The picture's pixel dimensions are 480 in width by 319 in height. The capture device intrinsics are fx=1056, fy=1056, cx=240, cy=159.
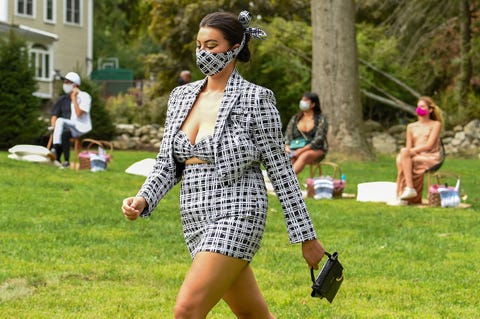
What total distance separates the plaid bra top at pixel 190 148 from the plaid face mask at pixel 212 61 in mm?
316

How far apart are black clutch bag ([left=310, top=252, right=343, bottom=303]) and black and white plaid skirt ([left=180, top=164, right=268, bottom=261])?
343 mm

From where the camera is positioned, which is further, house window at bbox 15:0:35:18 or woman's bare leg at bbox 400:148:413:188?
house window at bbox 15:0:35:18

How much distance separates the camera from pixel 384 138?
3180cm

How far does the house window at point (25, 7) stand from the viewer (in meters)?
44.8

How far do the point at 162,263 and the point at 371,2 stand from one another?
27.0 metres

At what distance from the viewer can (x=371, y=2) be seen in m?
34.7

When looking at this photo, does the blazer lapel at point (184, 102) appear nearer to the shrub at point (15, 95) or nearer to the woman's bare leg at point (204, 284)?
the woman's bare leg at point (204, 284)

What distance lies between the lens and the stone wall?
30.4 meters

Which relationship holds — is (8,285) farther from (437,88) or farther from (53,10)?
→ (53,10)

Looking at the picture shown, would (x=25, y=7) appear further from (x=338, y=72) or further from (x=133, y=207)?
(x=133, y=207)

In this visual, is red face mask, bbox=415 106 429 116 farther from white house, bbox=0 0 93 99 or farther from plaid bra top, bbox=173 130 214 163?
white house, bbox=0 0 93 99

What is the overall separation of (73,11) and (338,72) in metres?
26.6

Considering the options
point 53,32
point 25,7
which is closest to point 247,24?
point 25,7

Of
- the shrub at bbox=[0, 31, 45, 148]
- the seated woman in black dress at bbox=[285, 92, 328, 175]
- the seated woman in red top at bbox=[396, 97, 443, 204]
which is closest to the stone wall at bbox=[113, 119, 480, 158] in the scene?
the shrub at bbox=[0, 31, 45, 148]
